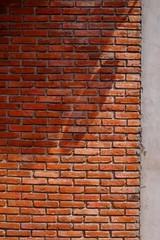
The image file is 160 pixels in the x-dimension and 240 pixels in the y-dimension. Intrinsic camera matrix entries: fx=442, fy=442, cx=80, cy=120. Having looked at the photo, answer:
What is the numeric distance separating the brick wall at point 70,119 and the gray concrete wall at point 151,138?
7cm

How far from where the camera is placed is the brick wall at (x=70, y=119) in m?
3.93

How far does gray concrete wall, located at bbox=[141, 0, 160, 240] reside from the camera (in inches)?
155

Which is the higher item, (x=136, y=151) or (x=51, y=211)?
(x=136, y=151)

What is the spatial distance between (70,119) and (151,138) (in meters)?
0.74

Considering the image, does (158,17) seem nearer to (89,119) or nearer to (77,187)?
(89,119)

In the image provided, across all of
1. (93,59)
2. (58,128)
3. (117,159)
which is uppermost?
(93,59)

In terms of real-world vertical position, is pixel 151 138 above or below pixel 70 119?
below

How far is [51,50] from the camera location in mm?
3953

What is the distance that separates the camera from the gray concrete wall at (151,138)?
3.93 m

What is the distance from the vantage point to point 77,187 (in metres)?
3.93

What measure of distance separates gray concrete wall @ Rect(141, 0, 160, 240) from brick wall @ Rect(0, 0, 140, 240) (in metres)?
0.07

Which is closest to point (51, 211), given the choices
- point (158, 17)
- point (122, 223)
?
point (122, 223)

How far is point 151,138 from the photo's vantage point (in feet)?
12.9

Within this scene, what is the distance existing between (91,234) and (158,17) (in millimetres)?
2021
